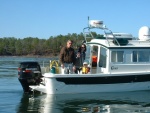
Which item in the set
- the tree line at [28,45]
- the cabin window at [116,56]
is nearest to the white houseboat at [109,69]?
the cabin window at [116,56]

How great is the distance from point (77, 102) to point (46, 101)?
4.33ft

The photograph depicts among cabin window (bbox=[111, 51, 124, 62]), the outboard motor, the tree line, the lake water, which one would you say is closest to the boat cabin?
cabin window (bbox=[111, 51, 124, 62])

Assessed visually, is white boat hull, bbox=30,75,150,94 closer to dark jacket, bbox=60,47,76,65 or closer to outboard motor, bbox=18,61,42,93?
outboard motor, bbox=18,61,42,93

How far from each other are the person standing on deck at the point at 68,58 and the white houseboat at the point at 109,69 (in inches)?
18.3

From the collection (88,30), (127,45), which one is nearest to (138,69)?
(127,45)

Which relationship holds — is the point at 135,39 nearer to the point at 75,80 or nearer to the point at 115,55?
the point at 115,55

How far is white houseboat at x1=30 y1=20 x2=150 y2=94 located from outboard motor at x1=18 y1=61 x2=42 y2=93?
327 millimetres

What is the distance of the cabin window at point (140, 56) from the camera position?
58.0 feet

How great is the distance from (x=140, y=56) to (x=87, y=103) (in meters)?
4.39

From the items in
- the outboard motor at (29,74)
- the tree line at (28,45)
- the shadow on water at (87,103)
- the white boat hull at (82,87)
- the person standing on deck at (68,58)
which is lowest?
the shadow on water at (87,103)

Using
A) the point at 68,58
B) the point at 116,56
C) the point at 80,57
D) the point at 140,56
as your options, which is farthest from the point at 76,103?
the point at 140,56

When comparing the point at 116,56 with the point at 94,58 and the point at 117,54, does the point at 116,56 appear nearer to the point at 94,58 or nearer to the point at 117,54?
the point at 117,54

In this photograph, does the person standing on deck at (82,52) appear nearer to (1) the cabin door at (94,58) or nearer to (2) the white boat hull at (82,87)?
(1) the cabin door at (94,58)

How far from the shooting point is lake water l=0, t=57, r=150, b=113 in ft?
44.4
